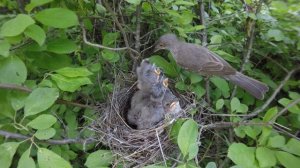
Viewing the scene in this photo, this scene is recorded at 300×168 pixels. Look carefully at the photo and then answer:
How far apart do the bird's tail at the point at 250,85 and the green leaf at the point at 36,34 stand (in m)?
0.98

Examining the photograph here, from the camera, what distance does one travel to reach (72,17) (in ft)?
3.57

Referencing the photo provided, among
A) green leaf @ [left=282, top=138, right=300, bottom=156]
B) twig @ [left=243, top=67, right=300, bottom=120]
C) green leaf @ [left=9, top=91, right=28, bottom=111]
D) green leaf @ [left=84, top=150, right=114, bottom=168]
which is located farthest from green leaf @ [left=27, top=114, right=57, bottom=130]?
twig @ [left=243, top=67, right=300, bottom=120]

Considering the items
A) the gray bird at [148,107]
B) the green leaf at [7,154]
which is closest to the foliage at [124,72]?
the green leaf at [7,154]

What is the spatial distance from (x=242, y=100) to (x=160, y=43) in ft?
1.71

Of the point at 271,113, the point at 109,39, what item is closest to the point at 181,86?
the point at 109,39

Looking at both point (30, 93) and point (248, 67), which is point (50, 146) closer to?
point (30, 93)

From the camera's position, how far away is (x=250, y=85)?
1.64 m

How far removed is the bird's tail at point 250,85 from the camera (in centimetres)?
160

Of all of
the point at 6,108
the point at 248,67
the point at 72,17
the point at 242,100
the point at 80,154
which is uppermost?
the point at 72,17

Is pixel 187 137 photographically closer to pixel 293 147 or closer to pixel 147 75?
pixel 293 147

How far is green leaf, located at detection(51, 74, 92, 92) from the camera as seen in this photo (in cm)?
117

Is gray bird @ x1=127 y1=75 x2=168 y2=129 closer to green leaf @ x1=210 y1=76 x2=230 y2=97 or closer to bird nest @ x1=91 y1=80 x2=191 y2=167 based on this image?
bird nest @ x1=91 y1=80 x2=191 y2=167

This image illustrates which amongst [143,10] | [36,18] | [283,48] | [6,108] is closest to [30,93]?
[6,108]

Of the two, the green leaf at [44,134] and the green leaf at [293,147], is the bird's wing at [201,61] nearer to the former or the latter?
the green leaf at [293,147]
